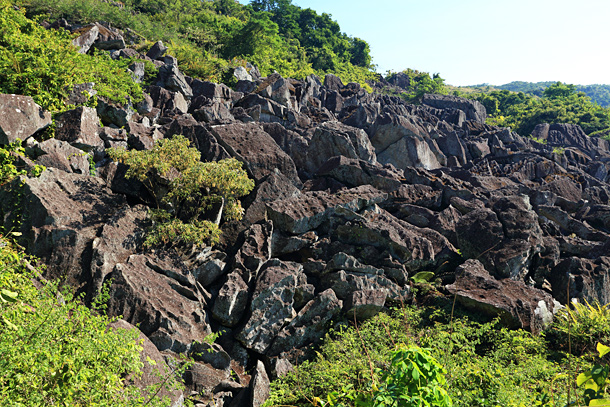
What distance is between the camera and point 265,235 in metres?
11.0

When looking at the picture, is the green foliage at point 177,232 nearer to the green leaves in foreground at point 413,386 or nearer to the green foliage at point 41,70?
the green foliage at point 41,70

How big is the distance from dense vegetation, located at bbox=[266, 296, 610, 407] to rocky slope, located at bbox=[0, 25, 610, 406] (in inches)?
19.2

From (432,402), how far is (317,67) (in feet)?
174

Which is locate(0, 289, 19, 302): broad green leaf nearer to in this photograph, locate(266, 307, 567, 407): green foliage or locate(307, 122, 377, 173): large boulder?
locate(266, 307, 567, 407): green foliage

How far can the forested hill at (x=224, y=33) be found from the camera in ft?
84.7

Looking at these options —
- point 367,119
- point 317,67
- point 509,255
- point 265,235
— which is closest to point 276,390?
point 265,235

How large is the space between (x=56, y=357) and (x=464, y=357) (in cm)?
705

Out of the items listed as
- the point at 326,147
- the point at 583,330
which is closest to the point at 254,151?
the point at 326,147

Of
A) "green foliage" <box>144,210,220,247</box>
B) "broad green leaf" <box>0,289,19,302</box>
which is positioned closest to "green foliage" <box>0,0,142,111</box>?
"green foliage" <box>144,210,220,247</box>

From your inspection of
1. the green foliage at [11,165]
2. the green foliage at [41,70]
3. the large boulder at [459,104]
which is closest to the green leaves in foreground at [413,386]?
the green foliage at [11,165]

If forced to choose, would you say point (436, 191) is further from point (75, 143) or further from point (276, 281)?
point (75, 143)

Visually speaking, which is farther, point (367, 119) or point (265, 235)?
point (367, 119)

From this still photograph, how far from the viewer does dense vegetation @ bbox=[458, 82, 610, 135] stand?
4477cm

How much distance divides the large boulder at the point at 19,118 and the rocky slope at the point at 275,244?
0.03 metres
